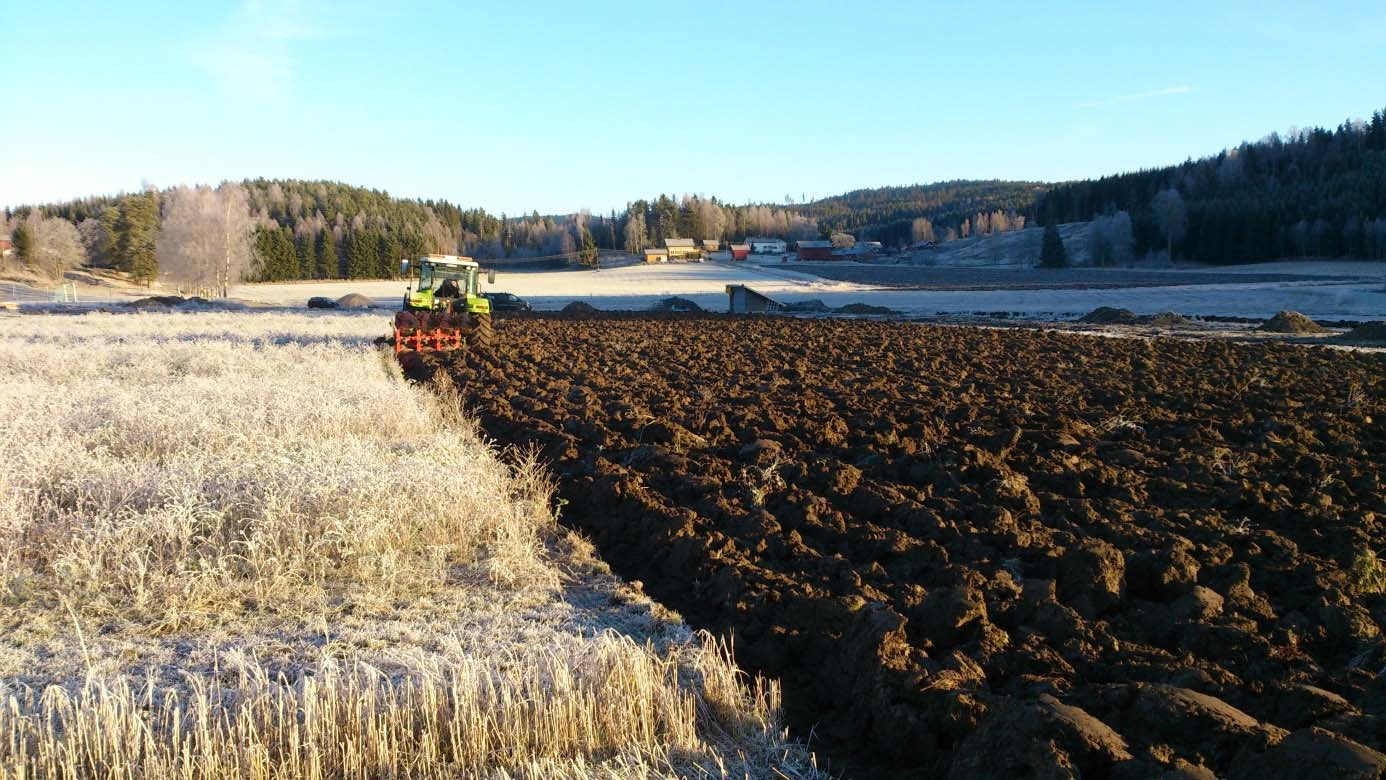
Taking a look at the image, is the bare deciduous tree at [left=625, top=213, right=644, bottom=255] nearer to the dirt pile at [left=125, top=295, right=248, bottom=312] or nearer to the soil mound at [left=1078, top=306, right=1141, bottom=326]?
the dirt pile at [left=125, top=295, right=248, bottom=312]

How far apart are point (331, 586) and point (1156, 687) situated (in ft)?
16.1

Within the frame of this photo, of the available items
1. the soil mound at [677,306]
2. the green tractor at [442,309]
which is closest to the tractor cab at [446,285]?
the green tractor at [442,309]

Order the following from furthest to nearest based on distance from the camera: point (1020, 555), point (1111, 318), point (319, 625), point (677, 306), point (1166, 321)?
point (677, 306), point (1111, 318), point (1166, 321), point (1020, 555), point (319, 625)

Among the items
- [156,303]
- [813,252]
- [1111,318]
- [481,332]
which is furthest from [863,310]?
[813,252]

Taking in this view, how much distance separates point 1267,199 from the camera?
97750mm

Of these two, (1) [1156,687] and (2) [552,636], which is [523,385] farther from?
(1) [1156,687]

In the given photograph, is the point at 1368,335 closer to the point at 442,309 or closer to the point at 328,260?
the point at 442,309

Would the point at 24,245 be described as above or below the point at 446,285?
A: above

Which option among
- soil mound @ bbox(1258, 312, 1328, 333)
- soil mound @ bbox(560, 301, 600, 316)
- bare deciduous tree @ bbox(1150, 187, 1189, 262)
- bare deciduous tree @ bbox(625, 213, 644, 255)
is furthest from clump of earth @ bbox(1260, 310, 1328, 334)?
bare deciduous tree @ bbox(625, 213, 644, 255)

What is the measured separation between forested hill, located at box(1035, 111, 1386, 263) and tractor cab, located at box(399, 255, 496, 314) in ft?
279

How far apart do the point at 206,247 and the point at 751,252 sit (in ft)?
252

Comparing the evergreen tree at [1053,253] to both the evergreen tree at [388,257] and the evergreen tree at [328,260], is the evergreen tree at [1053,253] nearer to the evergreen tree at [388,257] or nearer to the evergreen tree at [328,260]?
the evergreen tree at [388,257]

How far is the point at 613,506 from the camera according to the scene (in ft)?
25.8

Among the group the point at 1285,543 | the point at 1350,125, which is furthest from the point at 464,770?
the point at 1350,125
